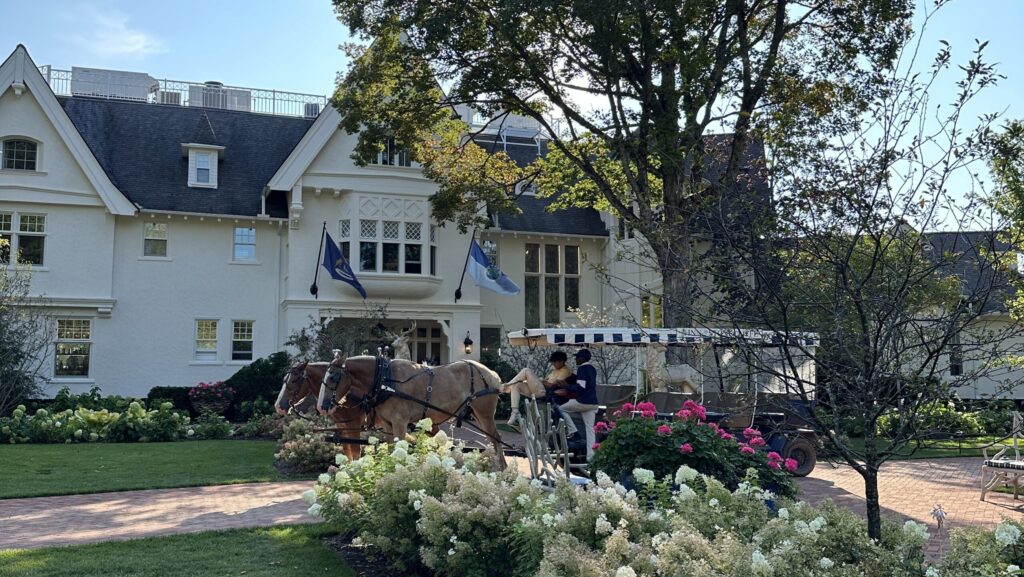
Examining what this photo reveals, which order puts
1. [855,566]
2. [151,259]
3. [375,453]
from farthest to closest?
[151,259], [375,453], [855,566]

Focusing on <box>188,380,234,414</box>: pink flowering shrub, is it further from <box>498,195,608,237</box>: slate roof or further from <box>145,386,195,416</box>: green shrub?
<box>498,195,608,237</box>: slate roof

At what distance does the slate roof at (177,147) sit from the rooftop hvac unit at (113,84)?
194 centimetres

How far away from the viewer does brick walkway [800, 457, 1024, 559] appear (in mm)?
10422

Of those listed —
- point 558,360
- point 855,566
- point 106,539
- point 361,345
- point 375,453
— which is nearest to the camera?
point 855,566

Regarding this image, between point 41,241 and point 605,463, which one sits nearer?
point 605,463

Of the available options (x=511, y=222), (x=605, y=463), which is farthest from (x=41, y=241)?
(x=605, y=463)

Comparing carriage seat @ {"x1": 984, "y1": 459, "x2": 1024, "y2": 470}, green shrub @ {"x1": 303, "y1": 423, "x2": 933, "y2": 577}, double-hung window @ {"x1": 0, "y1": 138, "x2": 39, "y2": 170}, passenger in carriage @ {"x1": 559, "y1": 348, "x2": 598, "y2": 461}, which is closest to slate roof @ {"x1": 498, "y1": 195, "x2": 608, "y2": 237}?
double-hung window @ {"x1": 0, "y1": 138, "x2": 39, "y2": 170}

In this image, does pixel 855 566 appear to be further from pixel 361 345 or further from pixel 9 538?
pixel 361 345

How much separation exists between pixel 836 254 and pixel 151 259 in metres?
25.9

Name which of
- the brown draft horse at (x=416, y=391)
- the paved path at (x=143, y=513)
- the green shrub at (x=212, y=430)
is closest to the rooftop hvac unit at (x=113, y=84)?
the green shrub at (x=212, y=430)

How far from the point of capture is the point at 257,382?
25516 mm

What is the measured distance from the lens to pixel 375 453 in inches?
382

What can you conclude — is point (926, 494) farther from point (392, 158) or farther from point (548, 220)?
point (548, 220)

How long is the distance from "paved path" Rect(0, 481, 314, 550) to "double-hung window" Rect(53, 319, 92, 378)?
55.1 feet
